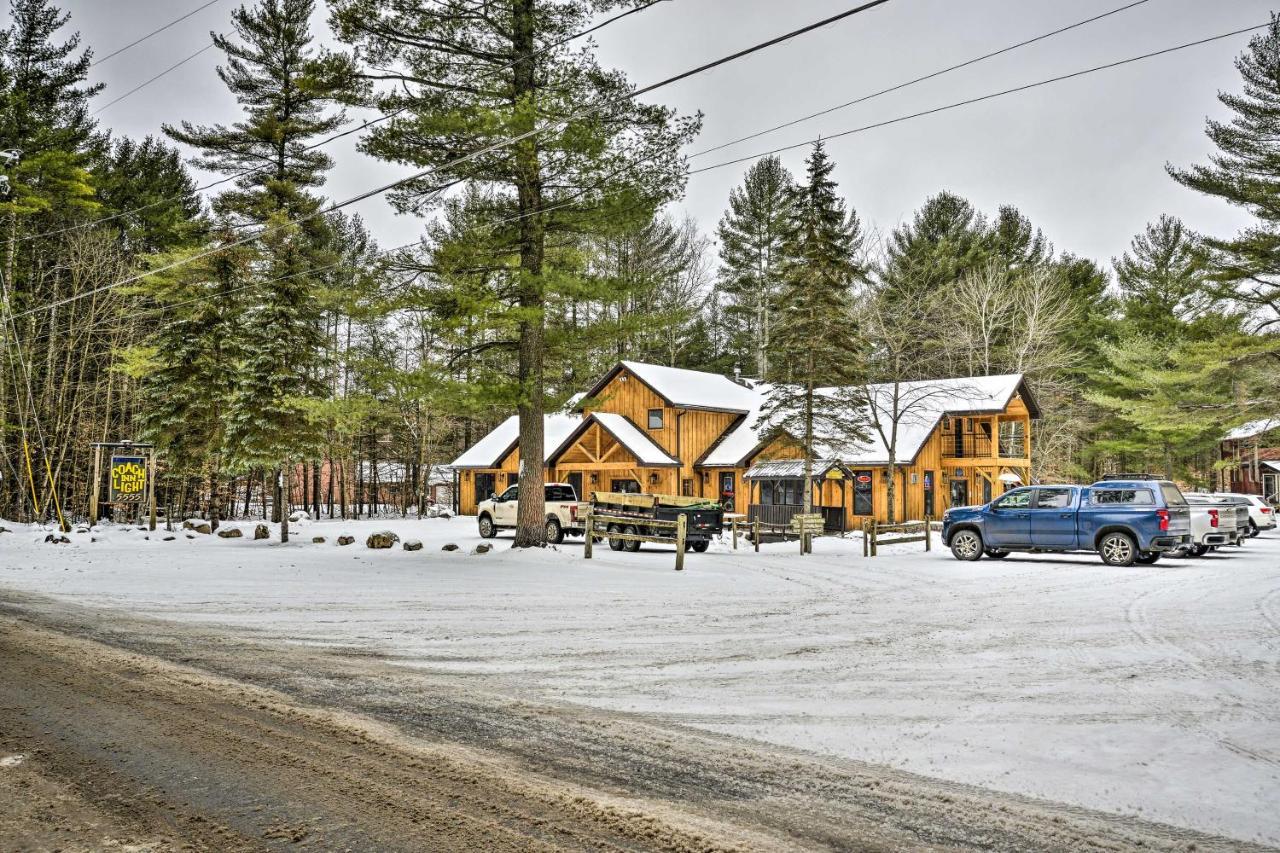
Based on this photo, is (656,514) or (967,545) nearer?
(967,545)

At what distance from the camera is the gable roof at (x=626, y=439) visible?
34.6m

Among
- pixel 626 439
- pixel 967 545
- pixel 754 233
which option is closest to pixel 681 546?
pixel 967 545

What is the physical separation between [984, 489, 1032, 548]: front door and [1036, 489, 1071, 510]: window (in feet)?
0.77

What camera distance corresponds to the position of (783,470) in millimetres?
32250

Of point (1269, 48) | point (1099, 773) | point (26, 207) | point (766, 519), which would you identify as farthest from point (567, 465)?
point (1099, 773)

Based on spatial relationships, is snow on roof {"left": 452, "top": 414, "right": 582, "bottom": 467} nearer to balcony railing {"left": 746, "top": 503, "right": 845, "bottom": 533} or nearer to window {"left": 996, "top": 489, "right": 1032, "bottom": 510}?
balcony railing {"left": 746, "top": 503, "right": 845, "bottom": 533}

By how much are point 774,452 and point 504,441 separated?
15.4 m

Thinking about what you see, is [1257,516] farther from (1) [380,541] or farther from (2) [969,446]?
(1) [380,541]

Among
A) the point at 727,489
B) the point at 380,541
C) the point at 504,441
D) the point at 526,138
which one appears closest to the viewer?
the point at 526,138

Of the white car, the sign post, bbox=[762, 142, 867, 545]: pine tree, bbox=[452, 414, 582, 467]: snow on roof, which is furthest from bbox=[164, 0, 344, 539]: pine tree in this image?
the white car

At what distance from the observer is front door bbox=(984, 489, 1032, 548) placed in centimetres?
1909

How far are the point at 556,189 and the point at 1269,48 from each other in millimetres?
25376

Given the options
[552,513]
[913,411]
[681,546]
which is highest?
[913,411]

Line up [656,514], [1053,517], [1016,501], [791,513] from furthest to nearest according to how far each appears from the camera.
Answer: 1. [791,513]
2. [656,514]
3. [1016,501]
4. [1053,517]
